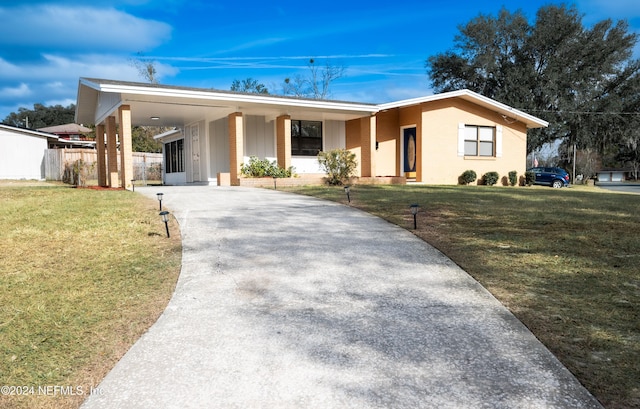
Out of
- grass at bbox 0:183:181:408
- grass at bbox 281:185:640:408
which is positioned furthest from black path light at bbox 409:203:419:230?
grass at bbox 0:183:181:408

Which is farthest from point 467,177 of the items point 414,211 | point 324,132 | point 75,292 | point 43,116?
point 43,116

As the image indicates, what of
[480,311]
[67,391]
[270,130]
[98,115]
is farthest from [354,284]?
[98,115]

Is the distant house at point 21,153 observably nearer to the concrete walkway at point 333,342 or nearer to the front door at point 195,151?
the front door at point 195,151

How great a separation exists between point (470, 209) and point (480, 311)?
5114 millimetres

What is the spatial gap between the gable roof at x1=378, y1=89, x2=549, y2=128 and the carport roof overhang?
1246 millimetres

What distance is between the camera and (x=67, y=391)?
2.71 metres

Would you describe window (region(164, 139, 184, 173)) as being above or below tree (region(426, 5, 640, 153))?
below

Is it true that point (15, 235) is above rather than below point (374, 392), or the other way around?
above

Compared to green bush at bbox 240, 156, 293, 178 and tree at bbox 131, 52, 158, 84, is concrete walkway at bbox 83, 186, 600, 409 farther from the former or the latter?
tree at bbox 131, 52, 158, 84

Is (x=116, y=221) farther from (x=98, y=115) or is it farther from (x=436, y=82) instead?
(x=436, y=82)

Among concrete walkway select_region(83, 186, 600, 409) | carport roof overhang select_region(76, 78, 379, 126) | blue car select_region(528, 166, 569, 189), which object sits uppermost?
carport roof overhang select_region(76, 78, 379, 126)

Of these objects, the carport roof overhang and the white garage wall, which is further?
the white garage wall

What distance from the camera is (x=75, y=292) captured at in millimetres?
4227

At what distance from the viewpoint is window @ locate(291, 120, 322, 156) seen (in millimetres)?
18422
